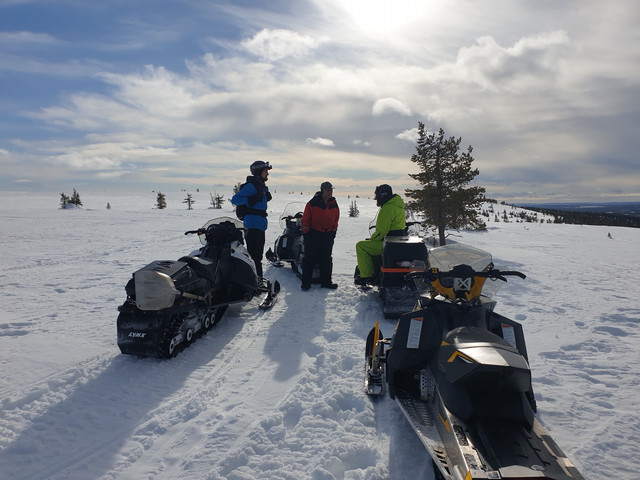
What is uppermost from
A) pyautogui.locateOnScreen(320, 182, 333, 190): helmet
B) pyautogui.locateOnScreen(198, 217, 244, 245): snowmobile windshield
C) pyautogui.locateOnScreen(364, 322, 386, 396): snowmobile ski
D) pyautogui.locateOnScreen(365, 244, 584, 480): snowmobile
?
pyautogui.locateOnScreen(320, 182, 333, 190): helmet

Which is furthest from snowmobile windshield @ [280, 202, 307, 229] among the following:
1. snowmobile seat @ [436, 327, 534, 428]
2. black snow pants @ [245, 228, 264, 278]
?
snowmobile seat @ [436, 327, 534, 428]

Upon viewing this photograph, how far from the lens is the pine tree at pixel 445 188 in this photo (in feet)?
41.3

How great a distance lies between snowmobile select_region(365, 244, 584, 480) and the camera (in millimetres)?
1930

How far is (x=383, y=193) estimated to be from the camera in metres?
6.78

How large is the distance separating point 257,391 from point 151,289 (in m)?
1.60

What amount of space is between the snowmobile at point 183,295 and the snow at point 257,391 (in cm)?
24

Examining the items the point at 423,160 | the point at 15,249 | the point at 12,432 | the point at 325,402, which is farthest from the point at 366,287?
the point at 15,249

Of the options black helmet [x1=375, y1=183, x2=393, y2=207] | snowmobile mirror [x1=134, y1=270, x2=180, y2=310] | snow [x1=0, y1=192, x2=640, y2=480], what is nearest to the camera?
snow [x1=0, y1=192, x2=640, y2=480]

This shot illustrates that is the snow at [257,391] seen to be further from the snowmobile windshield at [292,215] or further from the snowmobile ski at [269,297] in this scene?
the snowmobile windshield at [292,215]

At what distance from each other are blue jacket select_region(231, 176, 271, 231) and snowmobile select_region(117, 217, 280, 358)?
39.0 inches

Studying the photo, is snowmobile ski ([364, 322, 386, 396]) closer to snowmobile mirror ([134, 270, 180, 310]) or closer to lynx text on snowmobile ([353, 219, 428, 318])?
lynx text on snowmobile ([353, 219, 428, 318])

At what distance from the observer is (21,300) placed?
236 inches

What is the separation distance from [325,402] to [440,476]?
128 centimetres

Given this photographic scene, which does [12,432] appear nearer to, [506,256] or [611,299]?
[611,299]
